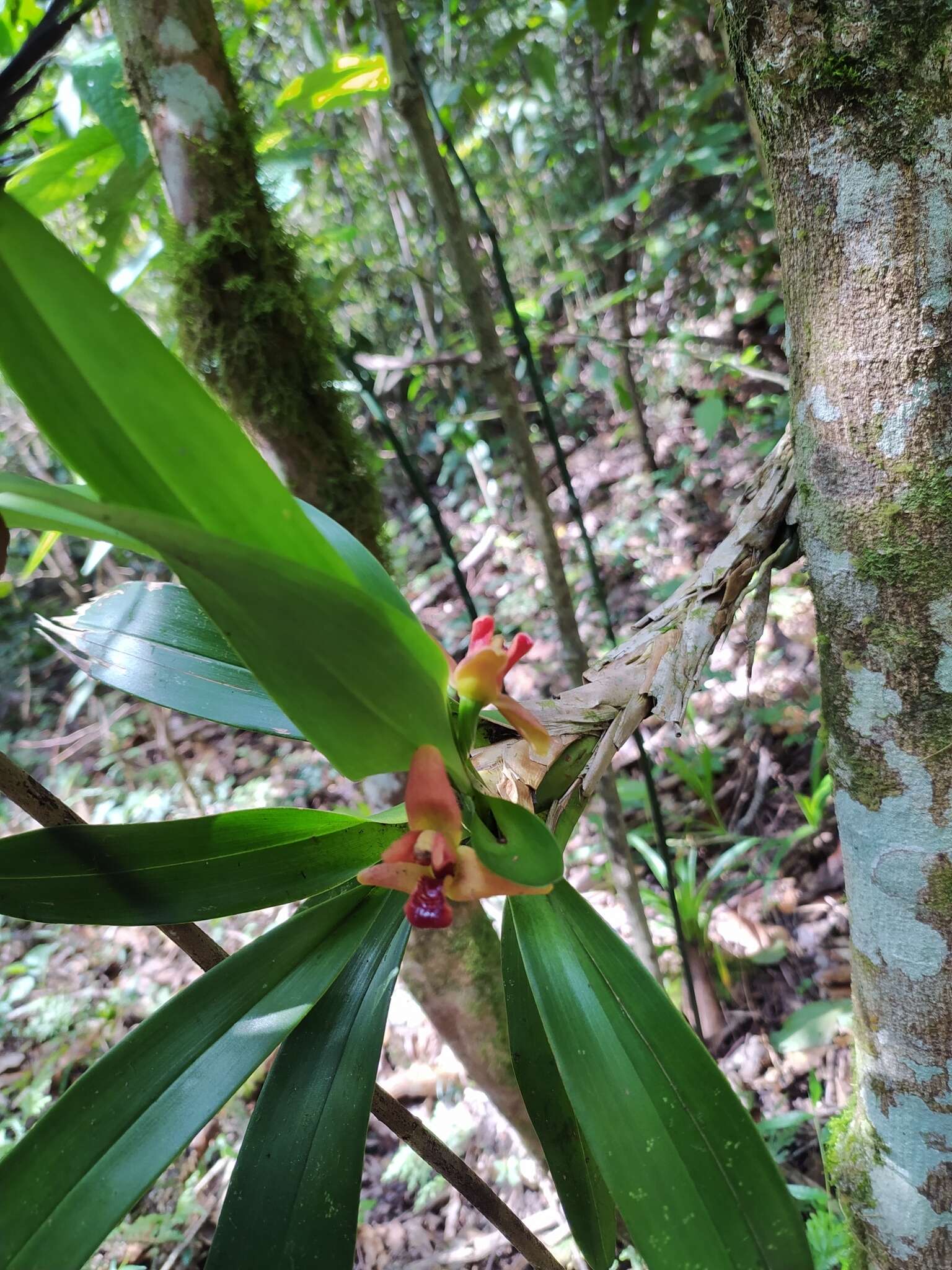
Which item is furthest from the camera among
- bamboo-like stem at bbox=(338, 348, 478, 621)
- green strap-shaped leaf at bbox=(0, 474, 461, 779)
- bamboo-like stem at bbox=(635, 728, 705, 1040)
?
bamboo-like stem at bbox=(635, 728, 705, 1040)

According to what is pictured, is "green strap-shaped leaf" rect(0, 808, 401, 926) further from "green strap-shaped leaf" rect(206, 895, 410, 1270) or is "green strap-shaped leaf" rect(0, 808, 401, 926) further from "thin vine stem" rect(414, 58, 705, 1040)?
"thin vine stem" rect(414, 58, 705, 1040)

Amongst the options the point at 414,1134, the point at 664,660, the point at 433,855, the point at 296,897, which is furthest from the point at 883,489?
the point at 414,1134

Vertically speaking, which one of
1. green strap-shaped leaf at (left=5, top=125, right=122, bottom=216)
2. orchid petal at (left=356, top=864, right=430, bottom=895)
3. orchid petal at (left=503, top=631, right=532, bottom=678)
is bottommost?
orchid petal at (left=356, top=864, right=430, bottom=895)

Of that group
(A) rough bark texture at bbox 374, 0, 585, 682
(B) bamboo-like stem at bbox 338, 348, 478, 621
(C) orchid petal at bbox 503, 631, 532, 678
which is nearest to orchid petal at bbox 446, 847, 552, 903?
(C) orchid petal at bbox 503, 631, 532, 678

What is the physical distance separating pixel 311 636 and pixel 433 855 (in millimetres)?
142

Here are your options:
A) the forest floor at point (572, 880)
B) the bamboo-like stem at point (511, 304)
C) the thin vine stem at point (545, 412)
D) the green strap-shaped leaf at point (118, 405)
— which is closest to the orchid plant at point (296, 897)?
the green strap-shaped leaf at point (118, 405)

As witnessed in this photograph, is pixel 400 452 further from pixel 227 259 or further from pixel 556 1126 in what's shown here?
pixel 556 1126

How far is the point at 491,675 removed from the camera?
43 centimetres

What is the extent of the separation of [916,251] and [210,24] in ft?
2.61

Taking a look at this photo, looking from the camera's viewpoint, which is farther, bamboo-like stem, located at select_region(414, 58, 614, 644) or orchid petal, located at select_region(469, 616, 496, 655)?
bamboo-like stem, located at select_region(414, 58, 614, 644)

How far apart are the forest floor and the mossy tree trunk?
175mm

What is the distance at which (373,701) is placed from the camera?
1.29ft

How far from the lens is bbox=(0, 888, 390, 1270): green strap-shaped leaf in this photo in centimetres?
42

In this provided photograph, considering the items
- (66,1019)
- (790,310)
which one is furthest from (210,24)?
(66,1019)
